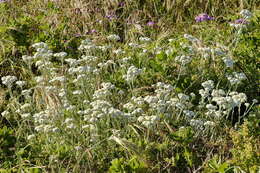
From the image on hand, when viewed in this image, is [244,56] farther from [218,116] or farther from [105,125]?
[105,125]

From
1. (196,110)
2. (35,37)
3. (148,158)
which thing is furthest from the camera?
(35,37)

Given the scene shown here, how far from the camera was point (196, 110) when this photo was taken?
441 centimetres

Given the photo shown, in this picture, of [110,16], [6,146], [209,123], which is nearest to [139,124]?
[209,123]

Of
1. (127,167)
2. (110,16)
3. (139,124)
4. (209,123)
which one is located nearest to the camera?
(127,167)

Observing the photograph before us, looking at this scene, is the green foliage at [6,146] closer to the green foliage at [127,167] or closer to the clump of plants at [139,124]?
the clump of plants at [139,124]

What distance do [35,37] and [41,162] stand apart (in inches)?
90.1

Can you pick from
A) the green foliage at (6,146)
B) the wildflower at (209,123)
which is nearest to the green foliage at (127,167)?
the wildflower at (209,123)

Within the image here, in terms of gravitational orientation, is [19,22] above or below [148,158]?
above

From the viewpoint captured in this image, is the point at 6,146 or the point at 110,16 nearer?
the point at 6,146

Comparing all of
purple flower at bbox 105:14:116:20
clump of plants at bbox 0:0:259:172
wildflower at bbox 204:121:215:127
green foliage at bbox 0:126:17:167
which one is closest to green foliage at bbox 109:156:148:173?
clump of plants at bbox 0:0:259:172

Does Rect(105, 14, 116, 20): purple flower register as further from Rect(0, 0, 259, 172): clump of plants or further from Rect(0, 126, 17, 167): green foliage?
Rect(0, 126, 17, 167): green foliage

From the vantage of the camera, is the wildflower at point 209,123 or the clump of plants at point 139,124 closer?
the clump of plants at point 139,124

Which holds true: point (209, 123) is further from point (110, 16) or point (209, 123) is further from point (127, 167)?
point (110, 16)

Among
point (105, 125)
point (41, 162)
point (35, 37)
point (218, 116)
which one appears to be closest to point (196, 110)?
point (218, 116)
